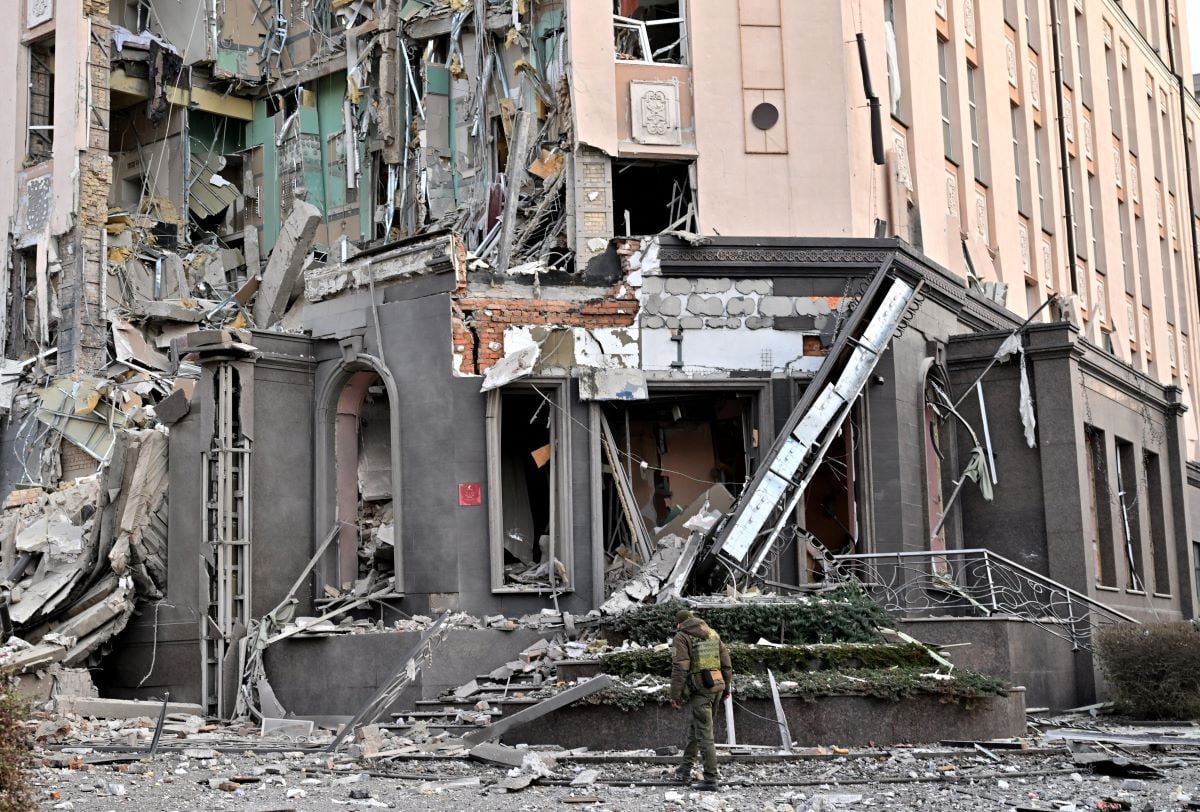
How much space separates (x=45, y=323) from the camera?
107 ft

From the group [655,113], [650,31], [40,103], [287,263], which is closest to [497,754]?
[655,113]

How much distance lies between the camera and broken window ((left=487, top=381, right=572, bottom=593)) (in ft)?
66.2

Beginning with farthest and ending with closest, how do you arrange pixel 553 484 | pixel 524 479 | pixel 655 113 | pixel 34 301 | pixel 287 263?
pixel 34 301 < pixel 287 263 < pixel 655 113 < pixel 524 479 < pixel 553 484

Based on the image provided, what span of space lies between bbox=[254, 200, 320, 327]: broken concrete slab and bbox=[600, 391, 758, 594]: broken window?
953cm

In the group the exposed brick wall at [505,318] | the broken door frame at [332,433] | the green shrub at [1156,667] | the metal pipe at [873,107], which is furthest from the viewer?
the metal pipe at [873,107]

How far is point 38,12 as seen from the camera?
33969mm

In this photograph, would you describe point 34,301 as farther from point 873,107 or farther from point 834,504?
point 873,107

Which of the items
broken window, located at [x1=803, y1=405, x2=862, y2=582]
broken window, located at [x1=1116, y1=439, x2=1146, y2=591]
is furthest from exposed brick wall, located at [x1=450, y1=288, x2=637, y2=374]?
broken window, located at [x1=1116, y1=439, x2=1146, y2=591]

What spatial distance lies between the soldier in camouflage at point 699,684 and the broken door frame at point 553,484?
6.81 m

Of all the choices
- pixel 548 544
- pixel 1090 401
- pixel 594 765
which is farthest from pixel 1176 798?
pixel 1090 401

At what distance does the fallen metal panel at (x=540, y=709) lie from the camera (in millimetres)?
14977

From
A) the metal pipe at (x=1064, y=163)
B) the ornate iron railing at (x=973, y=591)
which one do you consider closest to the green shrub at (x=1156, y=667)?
the ornate iron railing at (x=973, y=591)

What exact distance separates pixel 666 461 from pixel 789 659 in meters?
6.60

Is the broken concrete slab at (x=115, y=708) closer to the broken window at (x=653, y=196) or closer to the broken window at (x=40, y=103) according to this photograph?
the broken window at (x=653, y=196)
